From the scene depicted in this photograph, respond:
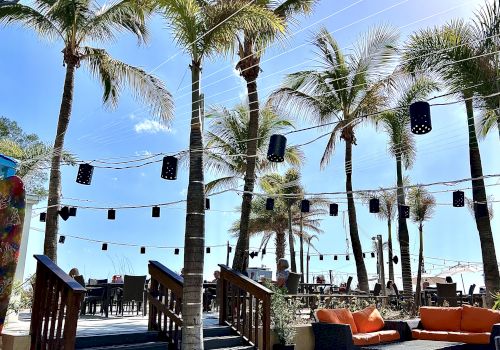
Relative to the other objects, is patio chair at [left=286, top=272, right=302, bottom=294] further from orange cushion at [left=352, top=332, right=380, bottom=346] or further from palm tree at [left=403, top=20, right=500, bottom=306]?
palm tree at [left=403, top=20, right=500, bottom=306]

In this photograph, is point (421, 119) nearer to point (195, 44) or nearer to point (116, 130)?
point (195, 44)

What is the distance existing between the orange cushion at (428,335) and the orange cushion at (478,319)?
41 cm

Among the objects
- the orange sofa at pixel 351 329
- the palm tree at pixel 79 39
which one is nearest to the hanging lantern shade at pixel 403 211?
the orange sofa at pixel 351 329

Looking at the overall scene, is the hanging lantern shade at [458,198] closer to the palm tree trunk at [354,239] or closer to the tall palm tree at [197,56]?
the palm tree trunk at [354,239]

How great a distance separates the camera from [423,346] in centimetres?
704

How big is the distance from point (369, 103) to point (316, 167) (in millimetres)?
3070

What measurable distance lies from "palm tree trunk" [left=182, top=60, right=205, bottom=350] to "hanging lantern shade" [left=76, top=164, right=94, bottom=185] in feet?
18.3

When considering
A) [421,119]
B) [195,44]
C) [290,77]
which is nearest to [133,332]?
[195,44]

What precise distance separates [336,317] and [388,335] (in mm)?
1034

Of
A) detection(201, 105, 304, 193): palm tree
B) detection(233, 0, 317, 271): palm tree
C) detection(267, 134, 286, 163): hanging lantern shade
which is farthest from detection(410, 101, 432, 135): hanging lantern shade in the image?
detection(201, 105, 304, 193): palm tree

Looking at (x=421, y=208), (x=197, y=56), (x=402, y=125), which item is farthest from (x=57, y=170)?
(x=421, y=208)

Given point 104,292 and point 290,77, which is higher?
point 290,77

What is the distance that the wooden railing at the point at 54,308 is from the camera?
4.78 metres

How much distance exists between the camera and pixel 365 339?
7188 millimetres
